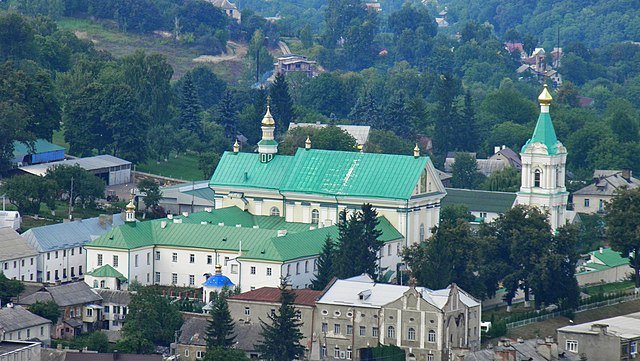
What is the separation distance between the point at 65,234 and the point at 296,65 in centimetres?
9499

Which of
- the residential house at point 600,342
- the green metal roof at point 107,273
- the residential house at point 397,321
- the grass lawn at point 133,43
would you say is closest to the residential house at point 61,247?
the green metal roof at point 107,273

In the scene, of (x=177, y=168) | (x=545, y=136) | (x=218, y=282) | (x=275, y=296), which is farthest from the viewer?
(x=177, y=168)

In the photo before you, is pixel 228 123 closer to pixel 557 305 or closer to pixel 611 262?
pixel 611 262

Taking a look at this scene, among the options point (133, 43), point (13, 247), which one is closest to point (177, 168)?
point (13, 247)

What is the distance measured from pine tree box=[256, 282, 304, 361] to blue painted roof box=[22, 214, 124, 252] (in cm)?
1467

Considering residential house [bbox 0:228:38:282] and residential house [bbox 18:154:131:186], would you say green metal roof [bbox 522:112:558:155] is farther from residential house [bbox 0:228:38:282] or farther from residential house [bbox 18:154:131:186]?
residential house [bbox 0:228:38:282]

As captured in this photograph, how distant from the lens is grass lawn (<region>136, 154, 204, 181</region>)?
12631cm

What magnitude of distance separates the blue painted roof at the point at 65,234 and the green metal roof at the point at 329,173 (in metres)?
6.80

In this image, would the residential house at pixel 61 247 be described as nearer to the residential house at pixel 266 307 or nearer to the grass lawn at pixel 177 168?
the residential house at pixel 266 307

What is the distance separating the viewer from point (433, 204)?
103 m

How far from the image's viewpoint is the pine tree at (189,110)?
5468 inches

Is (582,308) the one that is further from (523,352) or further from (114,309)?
(114,309)

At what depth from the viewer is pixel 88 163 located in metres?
118

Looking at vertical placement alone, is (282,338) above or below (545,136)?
below
